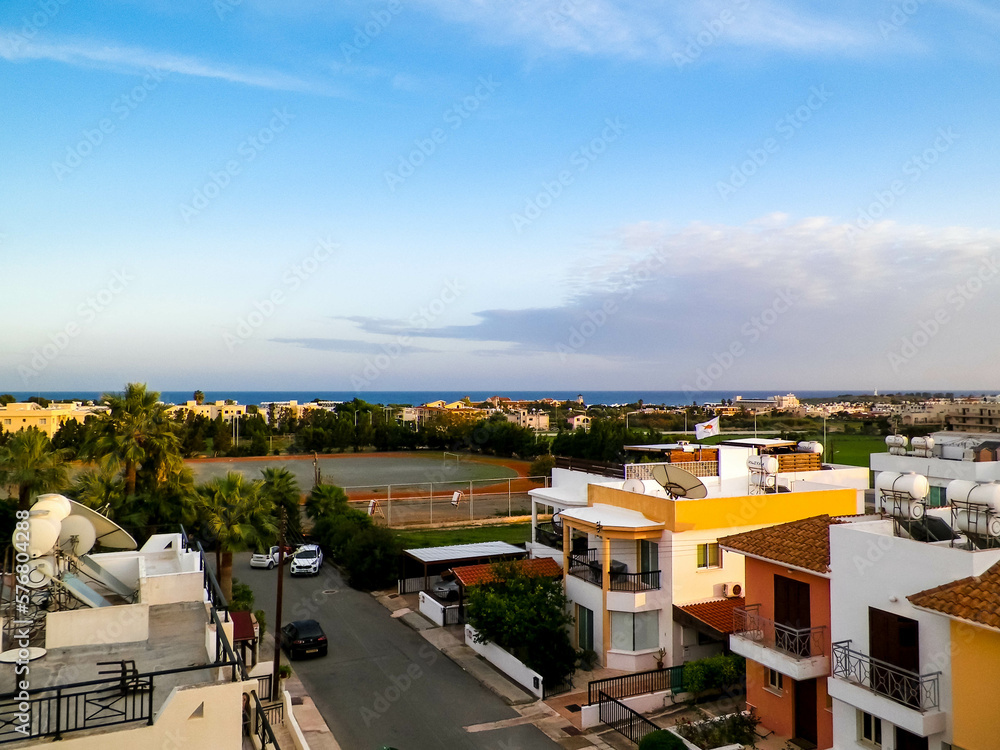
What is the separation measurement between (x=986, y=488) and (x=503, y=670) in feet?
45.7

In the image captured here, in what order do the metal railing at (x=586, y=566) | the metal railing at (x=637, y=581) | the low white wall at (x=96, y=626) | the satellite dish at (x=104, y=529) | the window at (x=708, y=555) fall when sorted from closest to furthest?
the low white wall at (x=96, y=626)
the satellite dish at (x=104, y=529)
the metal railing at (x=637, y=581)
the window at (x=708, y=555)
the metal railing at (x=586, y=566)

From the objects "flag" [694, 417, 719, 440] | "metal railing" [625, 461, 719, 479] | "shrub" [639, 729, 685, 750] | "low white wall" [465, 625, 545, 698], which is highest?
"flag" [694, 417, 719, 440]

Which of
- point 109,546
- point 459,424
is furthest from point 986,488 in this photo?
point 459,424

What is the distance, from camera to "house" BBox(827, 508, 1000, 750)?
34.8 feet

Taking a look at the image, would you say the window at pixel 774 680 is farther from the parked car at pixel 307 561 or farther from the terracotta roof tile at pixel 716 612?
the parked car at pixel 307 561

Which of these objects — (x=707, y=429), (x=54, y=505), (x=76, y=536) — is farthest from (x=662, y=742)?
(x=707, y=429)

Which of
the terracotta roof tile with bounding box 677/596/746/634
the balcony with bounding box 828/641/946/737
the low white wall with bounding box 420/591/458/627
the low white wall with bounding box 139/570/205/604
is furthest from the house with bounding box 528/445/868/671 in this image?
the low white wall with bounding box 139/570/205/604

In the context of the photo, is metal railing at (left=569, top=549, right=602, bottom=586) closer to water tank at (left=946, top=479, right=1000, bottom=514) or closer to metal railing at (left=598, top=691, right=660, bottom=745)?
metal railing at (left=598, top=691, right=660, bottom=745)

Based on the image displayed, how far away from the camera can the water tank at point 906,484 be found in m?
12.2

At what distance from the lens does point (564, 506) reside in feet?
86.0

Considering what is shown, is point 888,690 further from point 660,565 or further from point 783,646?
point 660,565

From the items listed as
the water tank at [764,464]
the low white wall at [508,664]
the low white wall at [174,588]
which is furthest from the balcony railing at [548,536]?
the low white wall at [174,588]

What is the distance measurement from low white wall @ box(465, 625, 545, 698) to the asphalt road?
0.99 m

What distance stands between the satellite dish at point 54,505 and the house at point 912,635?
1356cm
